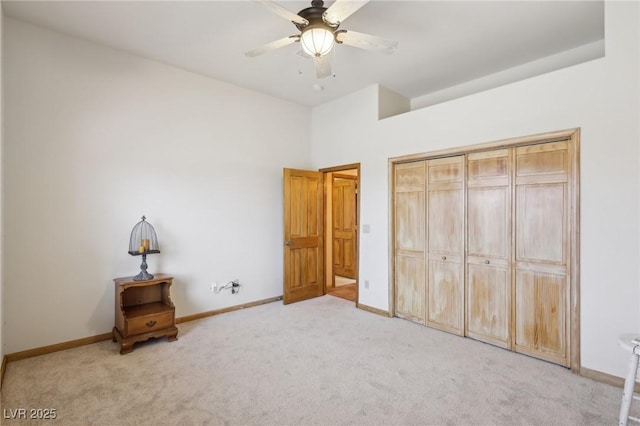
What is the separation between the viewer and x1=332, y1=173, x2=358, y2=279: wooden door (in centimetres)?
663

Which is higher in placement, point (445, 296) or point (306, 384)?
point (445, 296)

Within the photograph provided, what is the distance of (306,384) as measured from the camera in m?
2.46

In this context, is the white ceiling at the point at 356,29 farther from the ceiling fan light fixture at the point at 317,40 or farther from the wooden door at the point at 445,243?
the wooden door at the point at 445,243

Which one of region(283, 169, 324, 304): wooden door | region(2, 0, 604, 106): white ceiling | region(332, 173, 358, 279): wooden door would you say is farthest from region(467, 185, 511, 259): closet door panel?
region(332, 173, 358, 279): wooden door

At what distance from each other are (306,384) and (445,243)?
85.6 inches

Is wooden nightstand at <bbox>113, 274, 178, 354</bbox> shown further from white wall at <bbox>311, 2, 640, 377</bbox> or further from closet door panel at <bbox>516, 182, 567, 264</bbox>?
white wall at <bbox>311, 2, 640, 377</bbox>

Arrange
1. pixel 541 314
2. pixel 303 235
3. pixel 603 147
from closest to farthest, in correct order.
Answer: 1. pixel 603 147
2. pixel 541 314
3. pixel 303 235

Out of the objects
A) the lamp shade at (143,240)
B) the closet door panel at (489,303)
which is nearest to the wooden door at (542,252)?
the closet door panel at (489,303)

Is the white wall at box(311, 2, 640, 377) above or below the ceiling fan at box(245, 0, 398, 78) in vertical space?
below

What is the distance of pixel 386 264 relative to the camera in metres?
4.18

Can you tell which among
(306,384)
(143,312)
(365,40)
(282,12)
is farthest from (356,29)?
(143,312)

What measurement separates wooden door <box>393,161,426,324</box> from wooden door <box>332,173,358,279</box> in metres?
2.52

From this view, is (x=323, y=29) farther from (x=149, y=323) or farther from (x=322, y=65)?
(x=149, y=323)

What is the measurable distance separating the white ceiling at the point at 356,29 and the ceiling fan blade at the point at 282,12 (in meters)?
0.50
